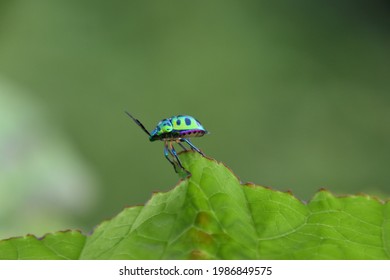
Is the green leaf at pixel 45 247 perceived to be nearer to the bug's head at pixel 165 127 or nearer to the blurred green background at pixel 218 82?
the bug's head at pixel 165 127

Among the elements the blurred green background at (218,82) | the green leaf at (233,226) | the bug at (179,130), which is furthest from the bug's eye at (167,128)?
the blurred green background at (218,82)

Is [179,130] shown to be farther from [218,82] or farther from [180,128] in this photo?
[218,82]

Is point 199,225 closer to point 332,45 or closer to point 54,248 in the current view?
point 54,248

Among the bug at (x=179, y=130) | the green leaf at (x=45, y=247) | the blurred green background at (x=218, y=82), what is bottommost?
the green leaf at (x=45, y=247)

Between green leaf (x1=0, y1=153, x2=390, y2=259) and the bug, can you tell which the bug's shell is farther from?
green leaf (x1=0, y1=153, x2=390, y2=259)

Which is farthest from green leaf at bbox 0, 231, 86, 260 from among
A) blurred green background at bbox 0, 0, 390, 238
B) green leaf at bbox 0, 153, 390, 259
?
blurred green background at bbox 0, 0, 390, 238

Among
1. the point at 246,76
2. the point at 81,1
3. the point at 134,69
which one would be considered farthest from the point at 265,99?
the point at 81,1

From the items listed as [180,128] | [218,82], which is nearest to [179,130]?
[180,128]
